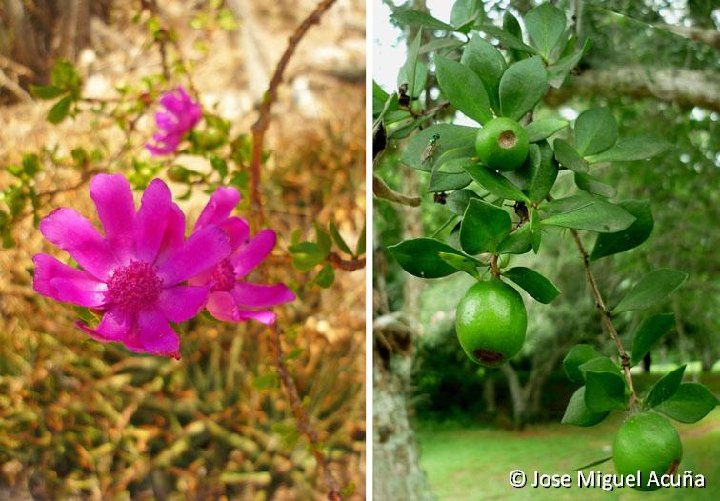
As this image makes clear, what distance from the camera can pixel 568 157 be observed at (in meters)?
0.21

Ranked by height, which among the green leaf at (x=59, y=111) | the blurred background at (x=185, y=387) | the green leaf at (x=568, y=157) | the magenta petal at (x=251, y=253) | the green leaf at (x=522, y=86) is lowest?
the blurred background at (x=185, y=387)

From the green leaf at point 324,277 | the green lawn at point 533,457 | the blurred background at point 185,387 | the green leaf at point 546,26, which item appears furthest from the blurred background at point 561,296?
the blurred background at point 185,387

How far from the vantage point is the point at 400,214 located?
0.53 metres

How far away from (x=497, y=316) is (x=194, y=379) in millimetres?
821

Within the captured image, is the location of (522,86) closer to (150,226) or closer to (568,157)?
(568,157)

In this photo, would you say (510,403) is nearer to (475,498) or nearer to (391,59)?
(475,498)

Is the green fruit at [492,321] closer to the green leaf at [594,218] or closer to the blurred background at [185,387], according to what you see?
the green leaf at [594,218]

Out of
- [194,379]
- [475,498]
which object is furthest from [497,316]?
[194,379]

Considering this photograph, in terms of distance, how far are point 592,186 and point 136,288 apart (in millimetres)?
143

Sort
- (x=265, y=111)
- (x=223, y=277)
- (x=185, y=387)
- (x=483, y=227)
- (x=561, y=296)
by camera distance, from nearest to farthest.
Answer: (x=483, y=227)
(x=223, y=277)
(x=265, y=111)
(x=561, y=296)
(x=185, y=387)

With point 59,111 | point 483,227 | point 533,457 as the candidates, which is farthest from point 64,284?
point 533,457

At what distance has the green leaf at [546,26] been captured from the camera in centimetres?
26

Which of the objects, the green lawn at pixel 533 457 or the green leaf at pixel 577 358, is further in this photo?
the green lawn at pixel 533 457

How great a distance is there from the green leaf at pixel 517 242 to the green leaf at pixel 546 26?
92 millimetres
